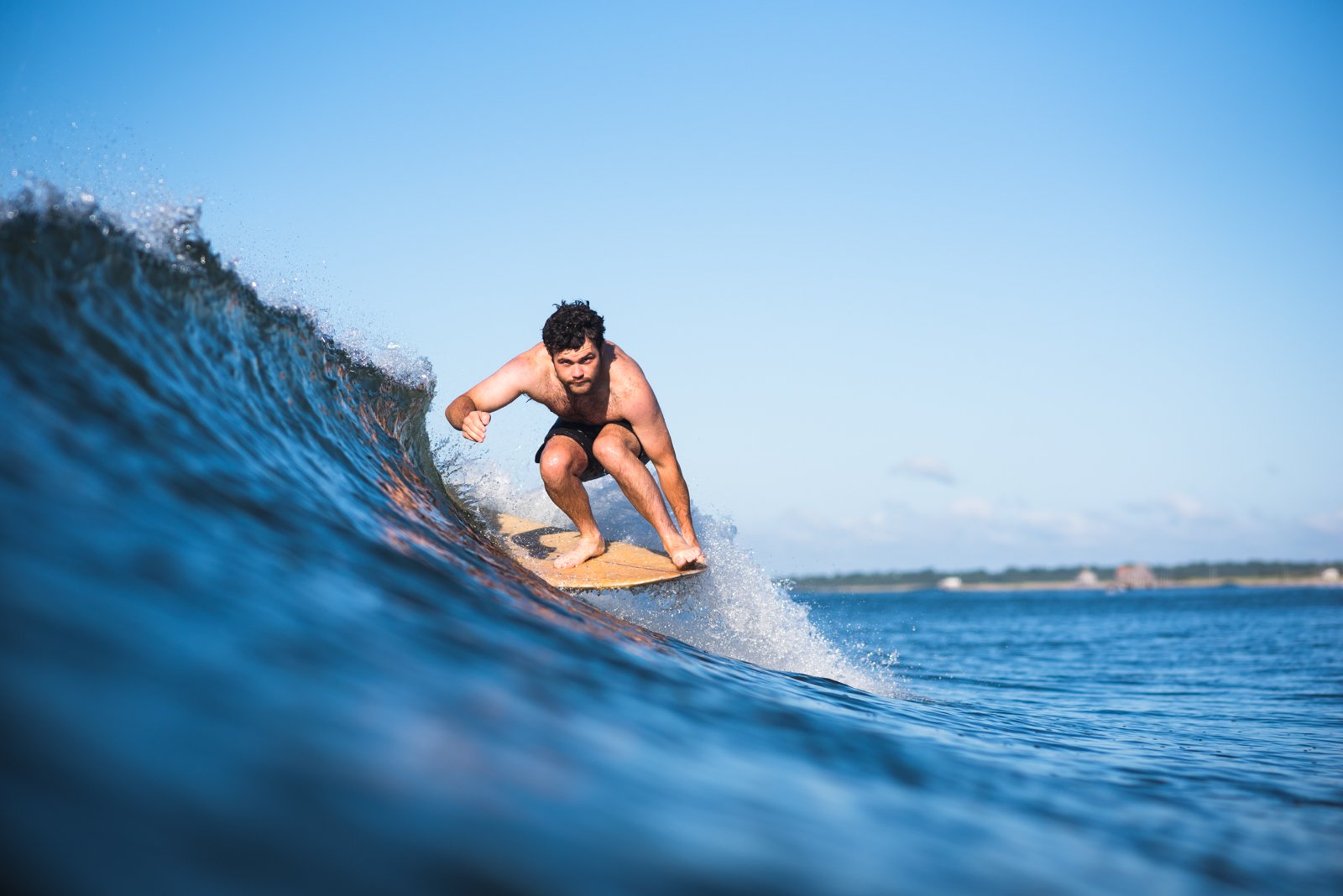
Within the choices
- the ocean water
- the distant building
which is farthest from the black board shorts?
the distant building

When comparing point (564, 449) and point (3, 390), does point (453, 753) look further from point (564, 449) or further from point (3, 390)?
point (564, 449)

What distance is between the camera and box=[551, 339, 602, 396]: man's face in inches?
215

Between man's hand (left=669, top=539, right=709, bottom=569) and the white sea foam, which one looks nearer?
man's hand (left=669, top=539, right=709, bottom=569)

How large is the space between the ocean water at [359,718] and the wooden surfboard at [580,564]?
77 cm

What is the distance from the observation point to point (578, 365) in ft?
18.0

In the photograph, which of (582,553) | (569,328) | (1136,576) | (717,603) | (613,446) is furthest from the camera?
(1136,576)

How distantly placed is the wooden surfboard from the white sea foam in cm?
11

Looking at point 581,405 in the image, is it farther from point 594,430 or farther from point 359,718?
point 359,718

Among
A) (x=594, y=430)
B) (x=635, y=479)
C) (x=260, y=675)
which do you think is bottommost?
(x=260, y=675)

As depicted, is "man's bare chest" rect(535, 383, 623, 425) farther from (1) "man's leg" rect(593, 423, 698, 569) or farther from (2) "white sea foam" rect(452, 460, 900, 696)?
(2) "white sea foam" rect(452, 460, 900, 696)

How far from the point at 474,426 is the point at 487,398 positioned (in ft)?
1.02

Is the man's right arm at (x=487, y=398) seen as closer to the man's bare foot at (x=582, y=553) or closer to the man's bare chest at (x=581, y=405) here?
the man's bare chest at (x=581, y=405)

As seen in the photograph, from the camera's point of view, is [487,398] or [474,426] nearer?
[474,426]

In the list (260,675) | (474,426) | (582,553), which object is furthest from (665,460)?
(260,675)
